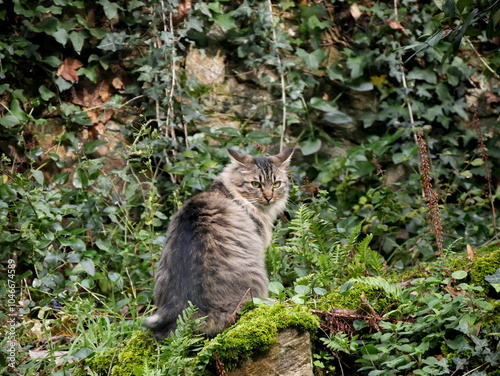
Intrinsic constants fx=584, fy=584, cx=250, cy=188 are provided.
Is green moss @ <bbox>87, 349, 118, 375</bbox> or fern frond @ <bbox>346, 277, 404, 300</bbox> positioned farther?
green moss @ <bbox>87, 349, 118, 375</bbox>

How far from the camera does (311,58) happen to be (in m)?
6.80

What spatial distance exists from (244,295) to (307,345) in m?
0.52

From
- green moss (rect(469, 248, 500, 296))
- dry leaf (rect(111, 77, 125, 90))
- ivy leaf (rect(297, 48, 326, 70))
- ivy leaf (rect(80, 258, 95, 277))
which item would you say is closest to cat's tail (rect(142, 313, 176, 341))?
ivy leaf (rect(80, 258, 95, 277))

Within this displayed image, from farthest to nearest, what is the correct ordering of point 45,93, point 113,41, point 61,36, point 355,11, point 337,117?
point 355,11 < point 337,117 < point 113,41 < point 45,93 < point 61,36

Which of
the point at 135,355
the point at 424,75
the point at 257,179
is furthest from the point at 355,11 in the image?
the point at 135,355

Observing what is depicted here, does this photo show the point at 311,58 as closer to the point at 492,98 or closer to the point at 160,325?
the point at 492,98

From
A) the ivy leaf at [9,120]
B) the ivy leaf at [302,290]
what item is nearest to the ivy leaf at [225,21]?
the ivy leaf at [9,120]

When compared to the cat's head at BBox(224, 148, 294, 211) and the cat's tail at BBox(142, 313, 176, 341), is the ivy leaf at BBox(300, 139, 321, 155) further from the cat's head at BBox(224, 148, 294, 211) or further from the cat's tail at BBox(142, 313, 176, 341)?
the cat's tail at BBox(142, 313, 176, 341)

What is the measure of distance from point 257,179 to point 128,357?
78.6 inches

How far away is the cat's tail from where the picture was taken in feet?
11.4

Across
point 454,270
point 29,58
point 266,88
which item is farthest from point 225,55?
point 454,270

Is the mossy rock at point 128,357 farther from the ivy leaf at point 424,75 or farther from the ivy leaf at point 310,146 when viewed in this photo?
the ivy leaf at point 424,75

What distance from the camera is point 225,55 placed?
685 centimetres

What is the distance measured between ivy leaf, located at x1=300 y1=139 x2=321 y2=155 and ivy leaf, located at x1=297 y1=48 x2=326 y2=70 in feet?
2.86
